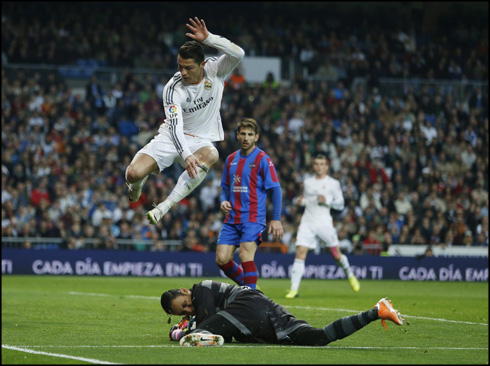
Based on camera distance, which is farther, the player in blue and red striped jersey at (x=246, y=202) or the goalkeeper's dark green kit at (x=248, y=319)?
the player in blue and red striped jersey at (x=246, y=202)

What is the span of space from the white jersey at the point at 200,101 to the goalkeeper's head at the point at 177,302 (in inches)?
84.2

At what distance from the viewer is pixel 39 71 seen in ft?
92.2

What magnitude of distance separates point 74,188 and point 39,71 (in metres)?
5.43

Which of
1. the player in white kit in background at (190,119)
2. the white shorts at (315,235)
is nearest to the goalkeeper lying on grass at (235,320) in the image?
the player in white kit in background at (190,119)

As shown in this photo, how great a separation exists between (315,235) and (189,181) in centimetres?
653

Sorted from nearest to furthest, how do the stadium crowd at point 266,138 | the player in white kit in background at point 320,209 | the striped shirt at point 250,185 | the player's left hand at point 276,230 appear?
the player's left hand at point 276,230
the striped shirt at point 250,185
the player in white kit in background at point 320,209
the stadium crowd at point 266,138

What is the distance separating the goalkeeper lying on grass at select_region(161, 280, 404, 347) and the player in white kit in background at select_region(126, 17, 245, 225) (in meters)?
1.87

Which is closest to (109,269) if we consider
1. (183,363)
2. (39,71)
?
(39,71)

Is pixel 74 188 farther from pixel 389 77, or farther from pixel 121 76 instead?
pixel 389 77

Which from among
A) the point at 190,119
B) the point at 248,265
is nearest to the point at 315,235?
the point at 248,265

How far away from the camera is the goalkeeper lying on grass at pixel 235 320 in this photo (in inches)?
339

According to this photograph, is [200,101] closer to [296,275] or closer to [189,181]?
[189,181]

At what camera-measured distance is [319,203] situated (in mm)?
17766

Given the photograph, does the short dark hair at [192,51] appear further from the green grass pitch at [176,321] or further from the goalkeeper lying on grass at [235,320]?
the green grass pitch at [176,321]
